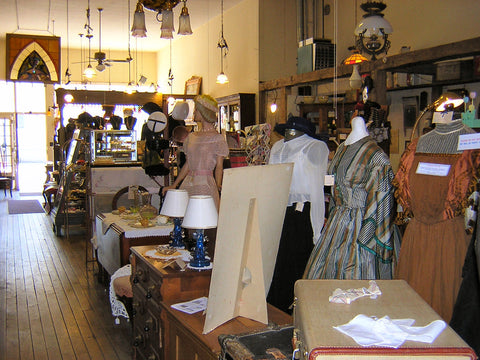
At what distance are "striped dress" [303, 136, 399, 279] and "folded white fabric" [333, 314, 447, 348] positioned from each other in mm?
1449

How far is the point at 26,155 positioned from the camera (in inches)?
914

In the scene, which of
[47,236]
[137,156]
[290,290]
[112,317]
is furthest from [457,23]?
[47,236]

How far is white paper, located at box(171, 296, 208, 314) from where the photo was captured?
8.53 ft

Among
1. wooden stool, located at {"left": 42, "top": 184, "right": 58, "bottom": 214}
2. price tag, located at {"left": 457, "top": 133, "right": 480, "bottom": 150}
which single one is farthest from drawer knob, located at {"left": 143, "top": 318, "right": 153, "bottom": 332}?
wooden stool, located at {"left": 42, "top": 184, "right": 58, "bottom": 214}

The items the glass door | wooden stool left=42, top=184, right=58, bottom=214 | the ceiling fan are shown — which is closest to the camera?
wooden stool left=42, top=184, right=58, bottom=214

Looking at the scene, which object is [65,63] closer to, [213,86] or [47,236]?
[213,86]

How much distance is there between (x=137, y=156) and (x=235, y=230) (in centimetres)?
563

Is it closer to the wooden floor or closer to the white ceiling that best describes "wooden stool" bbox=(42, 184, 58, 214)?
the wooden floor

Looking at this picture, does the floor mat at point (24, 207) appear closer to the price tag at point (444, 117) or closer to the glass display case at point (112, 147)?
the glass display case at point (112, 147)

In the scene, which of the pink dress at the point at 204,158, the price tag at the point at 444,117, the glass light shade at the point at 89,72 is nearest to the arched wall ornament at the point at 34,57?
the glass light shade at the point at 89,72

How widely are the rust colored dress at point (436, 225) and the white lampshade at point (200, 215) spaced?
1050 mm

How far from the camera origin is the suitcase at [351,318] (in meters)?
1.37

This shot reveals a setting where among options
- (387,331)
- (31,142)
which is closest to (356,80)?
(387,331)

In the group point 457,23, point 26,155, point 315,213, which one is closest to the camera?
point 315,213
